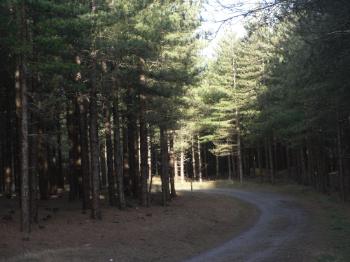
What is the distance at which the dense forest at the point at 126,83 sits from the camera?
14367mm

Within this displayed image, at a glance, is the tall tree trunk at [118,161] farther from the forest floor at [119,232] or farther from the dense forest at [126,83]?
the forest floor at [119,232]

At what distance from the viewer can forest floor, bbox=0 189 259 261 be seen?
46.8 ft

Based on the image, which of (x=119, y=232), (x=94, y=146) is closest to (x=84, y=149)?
(x=94, y=146)

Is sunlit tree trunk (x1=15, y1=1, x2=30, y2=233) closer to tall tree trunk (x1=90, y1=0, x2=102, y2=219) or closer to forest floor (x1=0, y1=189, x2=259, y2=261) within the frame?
forest floor (x1=0, y1=189, x2=259, y2=261)

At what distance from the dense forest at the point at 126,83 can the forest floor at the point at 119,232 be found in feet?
3.03

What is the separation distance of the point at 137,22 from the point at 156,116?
16.8 feet

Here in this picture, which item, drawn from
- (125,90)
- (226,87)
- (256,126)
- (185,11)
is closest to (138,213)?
(125,90)

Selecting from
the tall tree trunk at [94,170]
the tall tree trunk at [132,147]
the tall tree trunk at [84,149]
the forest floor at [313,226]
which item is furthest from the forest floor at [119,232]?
the tall tree trunk at [132,147]

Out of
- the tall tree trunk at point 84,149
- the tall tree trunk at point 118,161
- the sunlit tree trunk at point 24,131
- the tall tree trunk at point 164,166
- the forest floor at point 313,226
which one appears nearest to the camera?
the forest floor at point 313,226

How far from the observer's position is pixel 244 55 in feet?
154

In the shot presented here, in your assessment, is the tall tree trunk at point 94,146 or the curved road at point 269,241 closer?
the curved road at point 269,241

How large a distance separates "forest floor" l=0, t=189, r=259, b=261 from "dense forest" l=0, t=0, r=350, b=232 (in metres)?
0.92

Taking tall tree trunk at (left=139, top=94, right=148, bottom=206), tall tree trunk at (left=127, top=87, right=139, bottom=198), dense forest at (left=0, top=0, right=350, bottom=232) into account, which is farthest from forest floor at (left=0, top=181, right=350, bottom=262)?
tall tree trunk at (left=127, top=87, right=139, bottom=198)

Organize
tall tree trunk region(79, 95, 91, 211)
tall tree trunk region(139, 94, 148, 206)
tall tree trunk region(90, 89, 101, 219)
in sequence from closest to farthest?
tall tree trunk region(90, 89, 101, 219)
tall tree trunk region(79, 95, 91, 211)
tall tree trunk region(139, 94, 148, 206)
